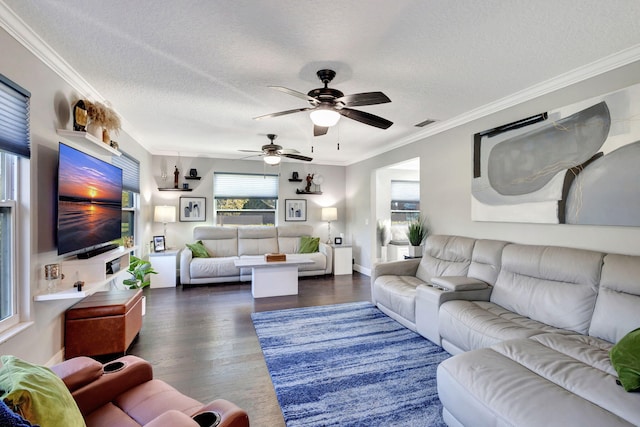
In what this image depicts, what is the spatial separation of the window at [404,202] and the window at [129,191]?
516 cm

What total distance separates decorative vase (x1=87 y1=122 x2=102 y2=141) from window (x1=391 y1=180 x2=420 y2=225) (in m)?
5.65

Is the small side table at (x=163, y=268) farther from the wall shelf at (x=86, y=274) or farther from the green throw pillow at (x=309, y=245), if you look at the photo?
the wall shelf at (x=86, y=274)

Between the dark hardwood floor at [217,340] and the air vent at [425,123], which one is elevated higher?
the air vent at [425,123]

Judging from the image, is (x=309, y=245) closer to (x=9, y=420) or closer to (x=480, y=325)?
(x=480, y=325)

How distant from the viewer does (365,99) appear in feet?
7.95

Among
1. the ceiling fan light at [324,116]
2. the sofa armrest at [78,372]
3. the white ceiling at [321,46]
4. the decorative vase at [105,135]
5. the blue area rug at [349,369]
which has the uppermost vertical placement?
the white ceiling at [321,46]

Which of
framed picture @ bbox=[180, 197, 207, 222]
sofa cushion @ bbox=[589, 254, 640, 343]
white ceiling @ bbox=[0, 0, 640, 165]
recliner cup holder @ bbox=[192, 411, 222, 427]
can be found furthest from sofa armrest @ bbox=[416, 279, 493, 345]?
framed picture @ bbox=[180, 197, 207, 222]

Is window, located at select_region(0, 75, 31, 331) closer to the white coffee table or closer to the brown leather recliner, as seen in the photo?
the brown leather recliner

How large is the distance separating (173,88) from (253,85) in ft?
2.70

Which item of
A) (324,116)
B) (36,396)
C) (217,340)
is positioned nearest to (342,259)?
(217,340)

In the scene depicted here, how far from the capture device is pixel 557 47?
229 centimetres

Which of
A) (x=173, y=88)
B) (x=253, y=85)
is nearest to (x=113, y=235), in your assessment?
(x=173, y=88)

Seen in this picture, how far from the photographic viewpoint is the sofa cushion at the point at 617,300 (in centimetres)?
207

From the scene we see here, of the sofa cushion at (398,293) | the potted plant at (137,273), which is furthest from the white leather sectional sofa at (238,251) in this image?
the sofa cushion at (398,293)
